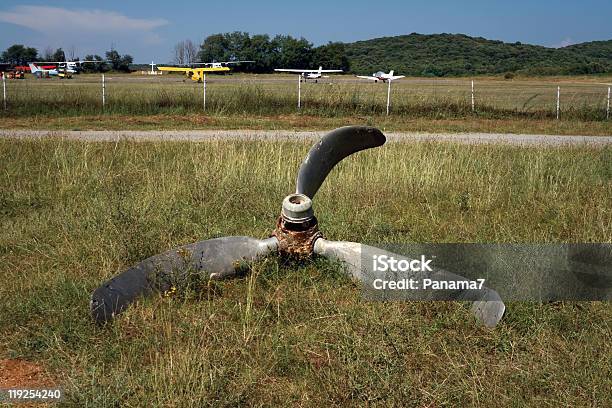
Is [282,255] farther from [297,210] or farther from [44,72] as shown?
[44,72]

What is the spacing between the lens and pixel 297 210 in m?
5.18

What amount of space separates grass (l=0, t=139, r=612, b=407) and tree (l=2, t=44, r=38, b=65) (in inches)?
4965

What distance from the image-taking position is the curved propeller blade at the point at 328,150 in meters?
5.83

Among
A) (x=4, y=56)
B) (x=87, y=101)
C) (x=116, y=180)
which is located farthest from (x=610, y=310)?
(x=4, y=56)

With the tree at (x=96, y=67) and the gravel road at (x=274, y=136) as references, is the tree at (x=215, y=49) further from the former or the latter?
the gravel road at (x=274, y=136)

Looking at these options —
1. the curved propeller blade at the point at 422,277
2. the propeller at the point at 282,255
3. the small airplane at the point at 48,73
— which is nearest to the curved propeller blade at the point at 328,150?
the propeller at the point at 282,255

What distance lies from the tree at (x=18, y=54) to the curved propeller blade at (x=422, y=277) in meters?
130

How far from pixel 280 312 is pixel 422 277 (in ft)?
4.08

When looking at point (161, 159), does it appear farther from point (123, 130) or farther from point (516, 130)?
point (516, 130)

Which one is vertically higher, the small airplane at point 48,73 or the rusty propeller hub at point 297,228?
the small airplane at point 48,73

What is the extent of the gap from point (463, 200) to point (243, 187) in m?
3.17

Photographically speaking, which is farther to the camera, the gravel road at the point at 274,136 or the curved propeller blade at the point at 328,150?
the gravel road at the point at 274,136

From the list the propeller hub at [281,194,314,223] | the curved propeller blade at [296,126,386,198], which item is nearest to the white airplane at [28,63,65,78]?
the curved propeller blade at [296,126,386,198]

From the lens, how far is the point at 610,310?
4.58m
